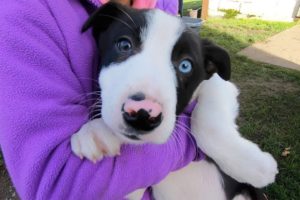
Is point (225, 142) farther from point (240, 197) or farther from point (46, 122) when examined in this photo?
point (46, 122)

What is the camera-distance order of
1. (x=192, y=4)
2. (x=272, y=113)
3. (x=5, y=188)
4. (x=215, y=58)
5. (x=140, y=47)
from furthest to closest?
(x=192, y=4)
(x=272, y=113)
(x=5, y=188)
(x=215, y=58)
(x=140, y=47)

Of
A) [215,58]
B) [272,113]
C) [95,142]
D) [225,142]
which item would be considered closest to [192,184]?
[225,142]

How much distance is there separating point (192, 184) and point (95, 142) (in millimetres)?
634

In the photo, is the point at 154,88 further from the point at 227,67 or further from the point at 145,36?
the point at 227,67

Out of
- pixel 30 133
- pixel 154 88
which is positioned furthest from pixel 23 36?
pixel 154 88

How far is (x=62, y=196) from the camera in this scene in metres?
1.20

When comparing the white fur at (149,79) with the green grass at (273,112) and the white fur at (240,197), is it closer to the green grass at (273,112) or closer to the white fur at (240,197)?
the white fur at (240,197)

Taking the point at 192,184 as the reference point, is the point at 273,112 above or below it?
below

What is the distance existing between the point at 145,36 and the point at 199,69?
0.87 ft

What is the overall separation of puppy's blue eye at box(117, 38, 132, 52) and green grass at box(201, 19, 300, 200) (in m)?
2.08

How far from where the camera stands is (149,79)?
3.80 ft

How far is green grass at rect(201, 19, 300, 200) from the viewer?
10.6ft

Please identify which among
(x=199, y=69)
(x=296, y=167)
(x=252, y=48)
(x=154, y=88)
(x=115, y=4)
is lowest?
(x=252, y=48)

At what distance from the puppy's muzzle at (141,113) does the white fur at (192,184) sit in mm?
587
